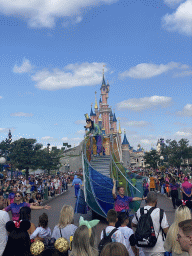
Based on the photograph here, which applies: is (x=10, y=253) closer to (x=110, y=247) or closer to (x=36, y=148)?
(x=110, y=247)

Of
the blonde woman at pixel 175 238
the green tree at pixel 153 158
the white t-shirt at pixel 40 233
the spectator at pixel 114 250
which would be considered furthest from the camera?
the green tree at pixel 153 158

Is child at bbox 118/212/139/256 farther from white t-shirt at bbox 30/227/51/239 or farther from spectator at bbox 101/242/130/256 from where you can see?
spectator at bbox 101/242/130/256

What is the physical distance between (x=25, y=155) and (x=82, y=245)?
104 ft

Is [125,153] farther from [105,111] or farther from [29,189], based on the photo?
[29,189]

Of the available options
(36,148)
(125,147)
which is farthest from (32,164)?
(125,147)

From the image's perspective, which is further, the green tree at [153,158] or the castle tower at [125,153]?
the castle tower at [125,153]

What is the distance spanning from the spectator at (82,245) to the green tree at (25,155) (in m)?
31.2

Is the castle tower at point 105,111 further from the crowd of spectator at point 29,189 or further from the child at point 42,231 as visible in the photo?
the child at point 42,231

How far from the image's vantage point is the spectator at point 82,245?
113 inches

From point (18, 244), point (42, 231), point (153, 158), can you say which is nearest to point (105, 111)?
point (153, 158)

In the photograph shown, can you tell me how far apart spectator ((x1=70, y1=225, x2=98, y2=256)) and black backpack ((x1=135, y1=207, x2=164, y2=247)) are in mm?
1188

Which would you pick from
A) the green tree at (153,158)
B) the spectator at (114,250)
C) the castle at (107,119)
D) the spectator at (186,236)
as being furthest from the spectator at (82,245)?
the castle at (107,119)

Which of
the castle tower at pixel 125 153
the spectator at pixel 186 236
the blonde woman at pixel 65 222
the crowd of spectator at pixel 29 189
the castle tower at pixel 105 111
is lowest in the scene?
the crowd of spectator at pixel 29 189

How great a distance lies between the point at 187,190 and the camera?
412 inches
